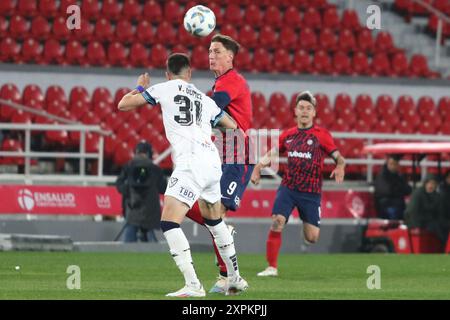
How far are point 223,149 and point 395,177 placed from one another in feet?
34.9

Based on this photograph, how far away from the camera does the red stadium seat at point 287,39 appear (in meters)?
29.4

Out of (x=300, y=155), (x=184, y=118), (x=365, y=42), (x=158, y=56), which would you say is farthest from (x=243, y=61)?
(x=184, y=118)

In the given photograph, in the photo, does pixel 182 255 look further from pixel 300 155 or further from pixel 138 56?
pixel 138 56

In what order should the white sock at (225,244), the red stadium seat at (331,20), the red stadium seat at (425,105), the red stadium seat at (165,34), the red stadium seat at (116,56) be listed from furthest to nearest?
the red stadium seat at (331,20), the red stadium seat at (425,105), the red stadium seat at (165,34), the red stadium seat at (116,56), the white sock at (225,244)

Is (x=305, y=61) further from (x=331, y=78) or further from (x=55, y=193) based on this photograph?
(x=55, y=193)

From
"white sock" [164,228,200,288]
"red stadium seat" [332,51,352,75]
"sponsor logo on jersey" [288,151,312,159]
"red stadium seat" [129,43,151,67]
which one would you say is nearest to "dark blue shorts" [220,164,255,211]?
"white sock" [164,228,200,288]

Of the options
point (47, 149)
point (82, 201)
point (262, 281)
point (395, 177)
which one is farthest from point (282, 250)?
point (262, 281)

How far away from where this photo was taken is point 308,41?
29.6 metres

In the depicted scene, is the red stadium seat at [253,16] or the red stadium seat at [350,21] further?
the red stadium seat at [350,21]

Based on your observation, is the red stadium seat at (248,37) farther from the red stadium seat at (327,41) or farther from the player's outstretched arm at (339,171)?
the player's outstretched arm at (339,171)

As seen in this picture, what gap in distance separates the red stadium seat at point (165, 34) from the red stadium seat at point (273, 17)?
2636 millimetres

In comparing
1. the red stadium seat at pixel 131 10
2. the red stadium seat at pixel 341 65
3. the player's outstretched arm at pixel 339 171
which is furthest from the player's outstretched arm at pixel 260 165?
the red stadium seat at pixel 341 65

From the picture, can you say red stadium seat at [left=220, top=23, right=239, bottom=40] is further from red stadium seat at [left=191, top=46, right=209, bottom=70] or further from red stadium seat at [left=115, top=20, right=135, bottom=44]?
red stadium seat at [left=115, top=20, right=135, bottom=44]

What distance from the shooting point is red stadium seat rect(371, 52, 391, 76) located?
1174 inches
